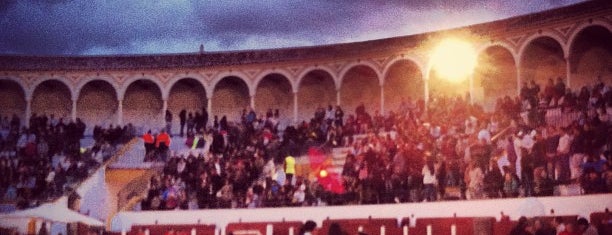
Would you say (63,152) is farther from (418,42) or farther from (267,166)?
(418,42)

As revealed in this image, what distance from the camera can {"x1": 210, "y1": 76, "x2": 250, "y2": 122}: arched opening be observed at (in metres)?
26.7

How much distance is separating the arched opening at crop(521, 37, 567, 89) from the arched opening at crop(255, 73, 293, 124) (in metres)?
7.93

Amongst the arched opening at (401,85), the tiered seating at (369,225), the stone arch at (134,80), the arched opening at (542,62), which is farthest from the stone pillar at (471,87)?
the stone arch at (134,80)

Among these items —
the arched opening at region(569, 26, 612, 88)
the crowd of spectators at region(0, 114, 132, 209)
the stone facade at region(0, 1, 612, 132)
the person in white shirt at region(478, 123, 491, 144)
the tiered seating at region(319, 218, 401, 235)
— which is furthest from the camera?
the crowd of spectators at region(0, 114, 132, 209)

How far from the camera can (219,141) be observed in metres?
22.4

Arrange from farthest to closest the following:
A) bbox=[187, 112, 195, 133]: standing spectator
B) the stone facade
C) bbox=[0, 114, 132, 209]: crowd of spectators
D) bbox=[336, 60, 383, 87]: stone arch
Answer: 1. bbox=[187, 112, 195, 133]: standing spectator
2. bbox=[336, 60, 383, 87]: stone arch
3. bbox=[0, 114, 132, 209]: crowd of spectators
4. the stone facade

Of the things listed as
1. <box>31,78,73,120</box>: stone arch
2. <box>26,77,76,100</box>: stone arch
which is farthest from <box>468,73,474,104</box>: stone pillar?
<box>31,78,73,120</box>: stone arch

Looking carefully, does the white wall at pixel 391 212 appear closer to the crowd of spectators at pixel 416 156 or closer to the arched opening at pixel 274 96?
the crowd of spectators at pixel 416 156

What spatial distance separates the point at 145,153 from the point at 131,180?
840 millimetres

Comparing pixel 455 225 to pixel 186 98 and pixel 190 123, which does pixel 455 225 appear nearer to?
pixel 190 123

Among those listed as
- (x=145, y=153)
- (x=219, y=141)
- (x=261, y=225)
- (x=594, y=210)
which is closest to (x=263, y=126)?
(x=219, y=141)

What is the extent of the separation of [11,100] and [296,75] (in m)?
8.78

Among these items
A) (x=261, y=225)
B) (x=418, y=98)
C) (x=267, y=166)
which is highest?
(x=418, y=98)

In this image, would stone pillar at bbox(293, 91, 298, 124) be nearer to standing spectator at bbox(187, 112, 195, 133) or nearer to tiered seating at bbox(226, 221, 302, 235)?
standing spectator at bbox(187, 112, 195, 133)
